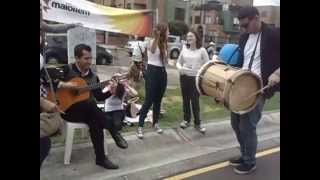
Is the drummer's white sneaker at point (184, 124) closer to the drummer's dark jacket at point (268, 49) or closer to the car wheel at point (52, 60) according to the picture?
the drummer's dark jacket at point (268, 49)

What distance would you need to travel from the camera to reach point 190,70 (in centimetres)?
341

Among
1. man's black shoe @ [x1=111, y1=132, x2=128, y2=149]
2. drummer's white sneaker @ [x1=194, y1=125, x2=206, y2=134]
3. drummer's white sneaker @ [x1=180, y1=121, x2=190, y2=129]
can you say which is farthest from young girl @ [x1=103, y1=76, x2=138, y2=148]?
drummer's white sneaker @ [x1=194, y1=125, x2=206, y2=134]

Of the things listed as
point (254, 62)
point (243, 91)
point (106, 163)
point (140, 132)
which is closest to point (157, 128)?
point (140, 132)

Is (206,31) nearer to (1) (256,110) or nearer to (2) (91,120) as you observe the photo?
(1) (256,110)

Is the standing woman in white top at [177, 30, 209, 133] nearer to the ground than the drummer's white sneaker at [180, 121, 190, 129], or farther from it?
farther from it

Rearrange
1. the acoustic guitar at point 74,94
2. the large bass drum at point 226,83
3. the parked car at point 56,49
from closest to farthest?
1. the parked car at point 56,49
2. the acoustic guitar at point 74,94
3. the large bass drum at point 226,83

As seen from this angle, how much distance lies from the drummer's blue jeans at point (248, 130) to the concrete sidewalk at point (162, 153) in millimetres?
39

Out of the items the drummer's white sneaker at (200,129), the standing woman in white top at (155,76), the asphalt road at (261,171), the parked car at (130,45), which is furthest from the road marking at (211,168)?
the parked car at (130,45)

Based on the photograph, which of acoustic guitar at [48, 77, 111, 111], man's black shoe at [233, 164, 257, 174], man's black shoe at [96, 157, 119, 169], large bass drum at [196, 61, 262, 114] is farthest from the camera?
man's black shoe at [233, 164, 257, 174]

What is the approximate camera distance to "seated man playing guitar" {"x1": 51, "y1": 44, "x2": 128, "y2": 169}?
10.1 feet

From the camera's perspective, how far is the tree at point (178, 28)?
328cm

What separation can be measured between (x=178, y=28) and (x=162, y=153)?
34.0 inches

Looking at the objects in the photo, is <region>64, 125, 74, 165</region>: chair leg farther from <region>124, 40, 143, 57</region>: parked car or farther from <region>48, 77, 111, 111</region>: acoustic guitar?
<region>124, 40, 143, 57</region>: parked car

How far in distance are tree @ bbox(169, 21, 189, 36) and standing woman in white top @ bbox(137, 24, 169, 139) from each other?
2.9 inches
